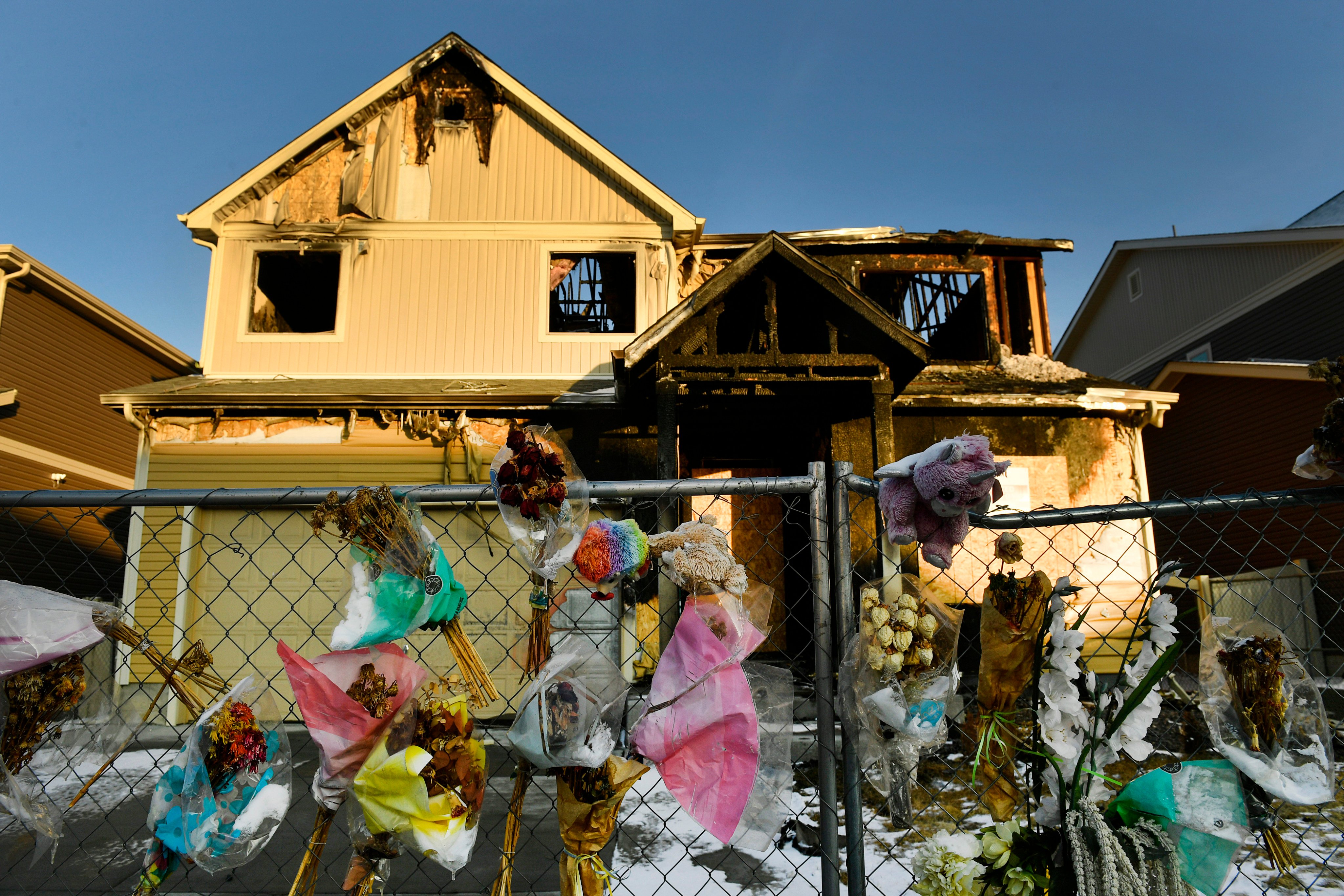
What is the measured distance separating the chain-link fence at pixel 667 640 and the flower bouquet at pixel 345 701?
15cm

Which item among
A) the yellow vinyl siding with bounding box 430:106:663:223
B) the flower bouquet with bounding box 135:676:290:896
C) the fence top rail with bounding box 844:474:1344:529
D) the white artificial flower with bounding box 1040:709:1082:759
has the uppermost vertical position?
the yellow vinyl siding with bounding box 430:106:663:223

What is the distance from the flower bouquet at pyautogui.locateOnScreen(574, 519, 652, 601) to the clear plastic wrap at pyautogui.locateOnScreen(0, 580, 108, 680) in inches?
51.8

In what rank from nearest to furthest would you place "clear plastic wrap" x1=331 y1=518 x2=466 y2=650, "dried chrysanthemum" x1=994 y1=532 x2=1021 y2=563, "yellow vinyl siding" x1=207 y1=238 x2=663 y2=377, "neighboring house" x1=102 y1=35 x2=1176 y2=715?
"clear plastic wrap" x1=331 y1=518 x2=466 y2=650, "dried chrysanthemum" x1=994 y1=532 x2=1021 y2=563, "neighboring house" x1=102 y1=35 x2=1176 y2=715, "yellow vinyl siding" x1=207 y1=238 x2=663 y2=377

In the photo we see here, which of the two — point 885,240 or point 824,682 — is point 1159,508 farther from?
point 885,240

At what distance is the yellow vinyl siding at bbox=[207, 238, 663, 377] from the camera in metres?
9.29

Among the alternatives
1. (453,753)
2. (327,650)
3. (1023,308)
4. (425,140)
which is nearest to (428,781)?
(453,753)

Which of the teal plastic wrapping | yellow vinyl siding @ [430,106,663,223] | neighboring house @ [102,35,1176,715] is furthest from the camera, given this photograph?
yellow vinyl siding @ [430,106,663,223]

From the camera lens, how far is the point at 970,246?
10.0m

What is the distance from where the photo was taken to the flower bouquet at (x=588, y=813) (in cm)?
163

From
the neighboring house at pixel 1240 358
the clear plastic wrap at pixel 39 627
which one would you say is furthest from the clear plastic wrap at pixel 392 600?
the neighboring house at pixel 1240 358

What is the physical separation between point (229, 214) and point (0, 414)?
4999mm

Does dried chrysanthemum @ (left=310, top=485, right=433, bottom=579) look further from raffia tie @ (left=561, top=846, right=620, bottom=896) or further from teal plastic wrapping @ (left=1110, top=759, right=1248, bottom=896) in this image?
teal plastic wrapping @ (left=1110, top=759, right=1248, bottom=896)

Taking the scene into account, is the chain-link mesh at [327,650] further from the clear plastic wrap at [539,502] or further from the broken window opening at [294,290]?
the broken window opening at [294,290]

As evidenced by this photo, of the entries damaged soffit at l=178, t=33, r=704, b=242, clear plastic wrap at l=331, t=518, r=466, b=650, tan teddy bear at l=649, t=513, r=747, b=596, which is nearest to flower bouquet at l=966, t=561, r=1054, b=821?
tan teddy bear at l=649, t=513, r=747, b=596
